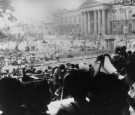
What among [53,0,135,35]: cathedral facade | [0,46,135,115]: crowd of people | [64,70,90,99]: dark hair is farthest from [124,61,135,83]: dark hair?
[53,0,135,35]: cathedral facade

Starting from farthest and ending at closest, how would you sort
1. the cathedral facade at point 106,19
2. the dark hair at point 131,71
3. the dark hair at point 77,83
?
the cathedral facade at point 106,19
the dark hair at point 131,71
the dark hair at point 77,83

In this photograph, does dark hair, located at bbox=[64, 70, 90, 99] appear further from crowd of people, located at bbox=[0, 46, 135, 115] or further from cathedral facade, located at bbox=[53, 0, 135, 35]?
cathedral facade, located at bbox=[53, 0, 135, 35]

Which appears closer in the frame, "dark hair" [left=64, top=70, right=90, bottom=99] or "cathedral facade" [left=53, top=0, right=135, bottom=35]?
"dark hair" [left=64, top=70, right=90, bottom=99]

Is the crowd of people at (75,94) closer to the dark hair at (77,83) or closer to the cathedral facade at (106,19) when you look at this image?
the dark hair at (77,83)

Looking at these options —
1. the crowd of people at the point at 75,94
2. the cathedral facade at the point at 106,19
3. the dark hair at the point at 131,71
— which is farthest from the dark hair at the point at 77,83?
the cathedral facade at the point at 106,19

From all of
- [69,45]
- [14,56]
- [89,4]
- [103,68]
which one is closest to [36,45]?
[14,56]

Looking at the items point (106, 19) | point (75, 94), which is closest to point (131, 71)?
point (75, 94)

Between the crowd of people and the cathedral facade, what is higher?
the cathedral facade

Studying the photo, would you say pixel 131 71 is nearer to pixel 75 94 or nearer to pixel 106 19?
pixel 75 94
